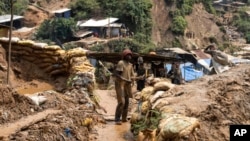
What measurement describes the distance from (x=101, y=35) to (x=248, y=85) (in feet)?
99.4

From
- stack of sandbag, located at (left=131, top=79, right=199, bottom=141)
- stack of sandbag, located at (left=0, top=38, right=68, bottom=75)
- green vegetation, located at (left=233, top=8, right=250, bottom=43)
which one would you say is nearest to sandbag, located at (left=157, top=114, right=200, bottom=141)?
stack of sandbag, located at (left=131, top=79, right=199, bottom=141)

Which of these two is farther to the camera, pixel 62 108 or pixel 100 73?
pixel 100 73

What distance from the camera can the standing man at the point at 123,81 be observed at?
7384 millimetres

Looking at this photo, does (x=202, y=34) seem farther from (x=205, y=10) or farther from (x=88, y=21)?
(x=88, y=21)

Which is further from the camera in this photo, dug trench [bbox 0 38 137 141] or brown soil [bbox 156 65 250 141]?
dug trench [bbox 0 38 137 141]

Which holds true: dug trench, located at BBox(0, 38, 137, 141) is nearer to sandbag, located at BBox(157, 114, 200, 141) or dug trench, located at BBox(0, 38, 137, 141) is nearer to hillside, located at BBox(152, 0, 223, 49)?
sandbag, located at BBox(157, 114, 200, 141)

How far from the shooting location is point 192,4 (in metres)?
46.0

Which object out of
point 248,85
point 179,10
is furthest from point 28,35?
point 248,85

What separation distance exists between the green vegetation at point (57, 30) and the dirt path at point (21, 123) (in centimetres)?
2793

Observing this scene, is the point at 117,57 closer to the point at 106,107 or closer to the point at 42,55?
the point at 42,55

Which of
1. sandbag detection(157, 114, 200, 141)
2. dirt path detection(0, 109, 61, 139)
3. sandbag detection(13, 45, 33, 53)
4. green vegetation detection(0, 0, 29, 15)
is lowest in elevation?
dirt path detection(0, 109, 61, 139)

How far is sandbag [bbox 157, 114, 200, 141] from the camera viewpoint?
4859 mm

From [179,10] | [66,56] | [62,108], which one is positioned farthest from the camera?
[179,10]

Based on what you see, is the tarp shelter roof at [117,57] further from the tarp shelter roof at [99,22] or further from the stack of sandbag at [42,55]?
the tarp shelter roof at [99,22]
